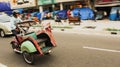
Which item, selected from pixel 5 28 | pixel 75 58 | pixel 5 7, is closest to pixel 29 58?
pixel 75 58

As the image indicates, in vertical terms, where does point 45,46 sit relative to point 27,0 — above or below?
below

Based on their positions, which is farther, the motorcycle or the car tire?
the car tire

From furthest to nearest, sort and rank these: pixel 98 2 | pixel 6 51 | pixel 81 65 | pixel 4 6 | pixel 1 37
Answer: pixel 4 6 → pixel 98 2 → pixel 1 37 → pixel 6 51 → pixel 81 65

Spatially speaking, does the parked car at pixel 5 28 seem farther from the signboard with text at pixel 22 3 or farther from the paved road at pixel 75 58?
the signboard with text at pixel 22 3

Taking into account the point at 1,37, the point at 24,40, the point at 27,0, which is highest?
the point at 27,0

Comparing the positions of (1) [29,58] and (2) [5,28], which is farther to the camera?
(2) [5,28]

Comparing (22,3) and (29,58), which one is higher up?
(22,3)

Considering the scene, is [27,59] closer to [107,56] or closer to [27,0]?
[107,56]

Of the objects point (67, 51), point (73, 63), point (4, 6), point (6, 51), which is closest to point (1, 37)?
point (6, 51)

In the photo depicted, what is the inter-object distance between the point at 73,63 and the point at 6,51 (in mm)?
4183

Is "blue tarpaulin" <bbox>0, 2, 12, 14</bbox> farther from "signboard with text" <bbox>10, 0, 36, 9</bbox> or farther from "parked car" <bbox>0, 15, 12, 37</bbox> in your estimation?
"parked car" <bbox>0, 15, 12, 37</bbox>

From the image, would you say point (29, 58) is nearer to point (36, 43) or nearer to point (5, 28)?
point (36, 43)

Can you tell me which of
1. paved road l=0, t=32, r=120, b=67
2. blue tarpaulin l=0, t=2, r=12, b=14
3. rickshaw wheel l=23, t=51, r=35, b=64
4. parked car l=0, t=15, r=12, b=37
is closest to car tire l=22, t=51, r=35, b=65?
rickshaw wheel l=23, t=51, r=35, b=64

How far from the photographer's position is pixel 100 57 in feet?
23.3
